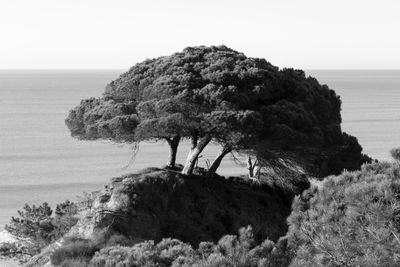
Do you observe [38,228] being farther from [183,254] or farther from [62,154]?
[62,154]

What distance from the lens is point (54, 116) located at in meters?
101

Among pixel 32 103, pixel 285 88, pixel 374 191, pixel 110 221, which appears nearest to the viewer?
pixel 374 191

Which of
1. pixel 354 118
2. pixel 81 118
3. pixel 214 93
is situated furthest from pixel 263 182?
pixel 354 118

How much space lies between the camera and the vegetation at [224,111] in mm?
18109

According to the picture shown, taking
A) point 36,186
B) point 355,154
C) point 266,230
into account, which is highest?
point 355,154

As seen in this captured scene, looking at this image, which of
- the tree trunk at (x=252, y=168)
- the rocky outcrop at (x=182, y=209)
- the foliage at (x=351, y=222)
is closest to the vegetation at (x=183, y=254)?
the foliage at (x=351, y=222)

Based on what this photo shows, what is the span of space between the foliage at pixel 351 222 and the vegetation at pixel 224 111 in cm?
789

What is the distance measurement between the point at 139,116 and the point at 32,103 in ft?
373

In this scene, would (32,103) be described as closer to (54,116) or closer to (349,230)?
(54,116)

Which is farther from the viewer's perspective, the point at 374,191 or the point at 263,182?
the point at 263,182

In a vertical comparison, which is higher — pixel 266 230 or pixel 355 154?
pixel 355 154

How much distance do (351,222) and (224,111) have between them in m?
9.22

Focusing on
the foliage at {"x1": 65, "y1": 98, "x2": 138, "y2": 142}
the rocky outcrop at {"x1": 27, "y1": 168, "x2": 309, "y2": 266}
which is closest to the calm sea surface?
the foliage at {"x1": 65, "y1": 98, "x2": 138, "y2": 142}

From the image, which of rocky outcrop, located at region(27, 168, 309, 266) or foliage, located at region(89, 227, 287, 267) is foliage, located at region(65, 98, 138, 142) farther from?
foliage, located at region(89, 227, 287, 267)
